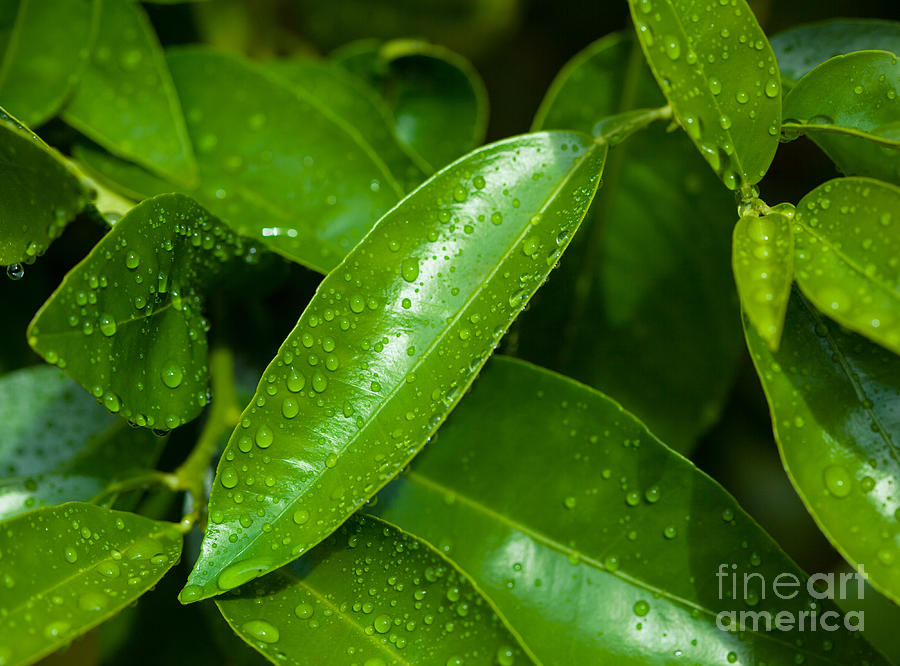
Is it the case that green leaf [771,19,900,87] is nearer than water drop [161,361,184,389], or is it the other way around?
water drop [161,361,184,389]

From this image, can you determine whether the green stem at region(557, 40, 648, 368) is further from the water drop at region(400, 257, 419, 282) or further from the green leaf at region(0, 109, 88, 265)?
the green leaf at region(0, 109, 88, 265)

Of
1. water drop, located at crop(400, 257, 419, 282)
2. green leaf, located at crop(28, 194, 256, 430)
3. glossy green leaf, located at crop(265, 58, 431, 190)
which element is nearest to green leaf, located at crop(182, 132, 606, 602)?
water drop, located at crop(400, 257, 419, 282)

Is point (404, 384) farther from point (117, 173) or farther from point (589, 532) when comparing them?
point (117, 173)

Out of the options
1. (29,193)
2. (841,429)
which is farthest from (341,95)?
(841,429)

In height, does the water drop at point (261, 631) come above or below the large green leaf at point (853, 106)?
below

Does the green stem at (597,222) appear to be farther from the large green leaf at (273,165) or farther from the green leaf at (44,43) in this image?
the green leaf at (44,43)

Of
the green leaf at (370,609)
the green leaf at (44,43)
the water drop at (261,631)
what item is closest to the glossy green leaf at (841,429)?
the green leaf at (370,609)

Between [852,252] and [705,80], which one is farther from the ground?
[705,80]
